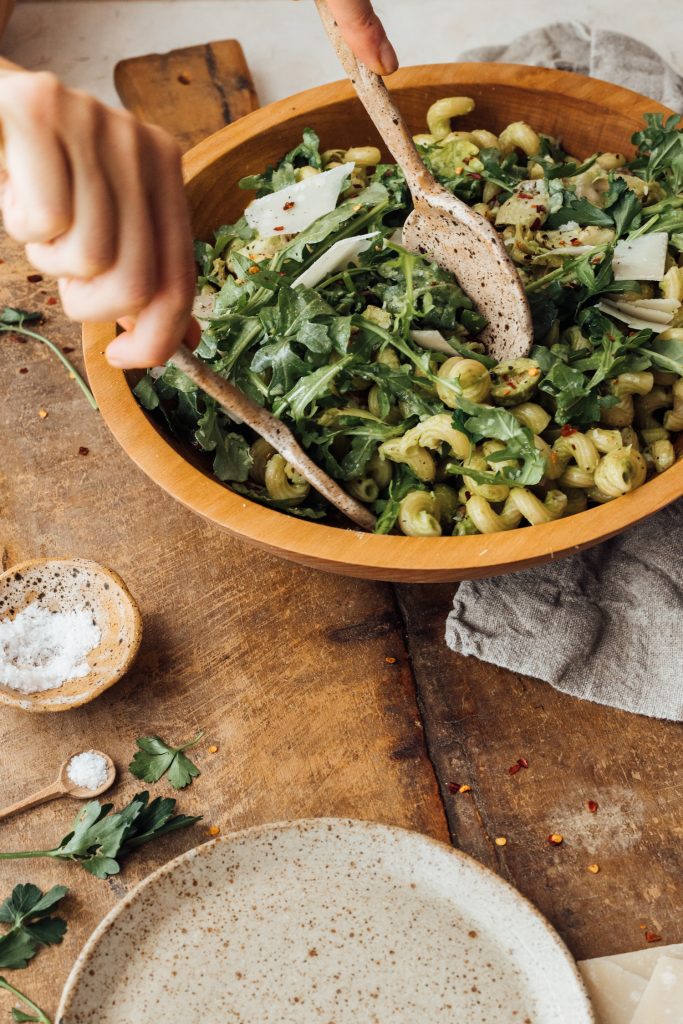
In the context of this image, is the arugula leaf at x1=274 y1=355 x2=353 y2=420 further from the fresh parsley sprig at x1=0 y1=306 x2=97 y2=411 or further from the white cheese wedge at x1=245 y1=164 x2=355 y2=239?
the fresh parsley sprig at x1=0 y1=306 x2=97 y2=411

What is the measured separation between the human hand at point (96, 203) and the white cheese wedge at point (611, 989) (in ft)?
3.09

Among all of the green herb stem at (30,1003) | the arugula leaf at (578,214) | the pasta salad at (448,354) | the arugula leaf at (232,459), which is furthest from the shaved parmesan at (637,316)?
the green herb stem at (30,1003)

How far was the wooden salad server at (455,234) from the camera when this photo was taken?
146 cm

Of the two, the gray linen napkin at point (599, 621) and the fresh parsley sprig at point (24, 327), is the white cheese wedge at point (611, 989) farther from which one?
the fresh parsley sprig at point (24, 327)

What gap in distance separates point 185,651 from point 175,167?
88cm

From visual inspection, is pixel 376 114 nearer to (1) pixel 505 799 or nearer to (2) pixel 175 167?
(2) pixel 175 167

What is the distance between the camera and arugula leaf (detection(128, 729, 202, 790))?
1.44 meters

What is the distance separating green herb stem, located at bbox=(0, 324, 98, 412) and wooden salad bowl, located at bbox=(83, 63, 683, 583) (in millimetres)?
297

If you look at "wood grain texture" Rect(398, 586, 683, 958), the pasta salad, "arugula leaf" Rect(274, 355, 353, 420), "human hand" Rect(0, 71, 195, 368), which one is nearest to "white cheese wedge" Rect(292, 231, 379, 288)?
the pasta salad

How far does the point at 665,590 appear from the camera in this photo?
5.20 ft

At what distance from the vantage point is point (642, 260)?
5.08 ft

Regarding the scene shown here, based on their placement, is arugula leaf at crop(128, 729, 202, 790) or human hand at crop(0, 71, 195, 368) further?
arugula leaf at crop(128, 729, 202, 790)

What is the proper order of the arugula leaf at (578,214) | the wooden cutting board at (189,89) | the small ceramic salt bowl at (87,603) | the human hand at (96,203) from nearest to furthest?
1. the human hand at (96,203)
2. the small ceramic salt bowl at (87,603)
3. the arugula leaf at (578,214)
4. the wooden cutting board at (189,89)

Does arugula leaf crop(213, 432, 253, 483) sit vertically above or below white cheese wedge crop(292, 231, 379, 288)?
below
